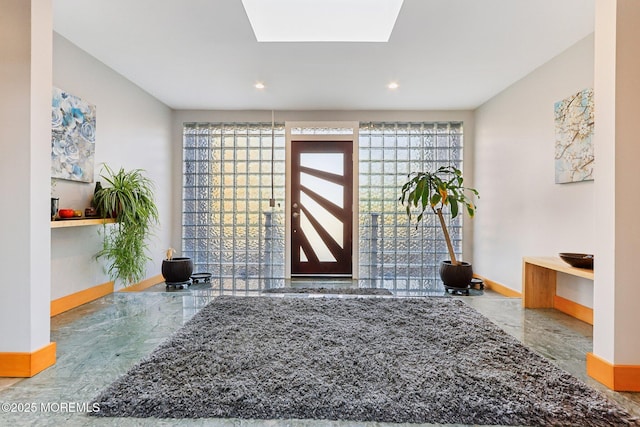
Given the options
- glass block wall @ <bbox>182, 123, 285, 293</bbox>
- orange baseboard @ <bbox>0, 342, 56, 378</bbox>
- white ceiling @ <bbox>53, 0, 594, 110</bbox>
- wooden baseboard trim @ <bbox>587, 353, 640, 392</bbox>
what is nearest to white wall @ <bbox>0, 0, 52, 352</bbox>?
orange baseboard @ <bbox>0, 342, 56, 378</bbox>

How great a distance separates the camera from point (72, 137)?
115 inches

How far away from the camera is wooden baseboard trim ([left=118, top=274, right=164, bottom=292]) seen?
3.77m

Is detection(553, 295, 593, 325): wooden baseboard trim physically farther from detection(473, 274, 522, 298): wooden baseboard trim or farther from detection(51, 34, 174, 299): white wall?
detection(51, 34, 174, 299): white wall

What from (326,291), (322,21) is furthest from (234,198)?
(322,21)

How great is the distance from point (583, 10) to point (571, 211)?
62.1 inches

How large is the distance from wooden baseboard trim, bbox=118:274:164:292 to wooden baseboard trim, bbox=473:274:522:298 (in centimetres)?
436

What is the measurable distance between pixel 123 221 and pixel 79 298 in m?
0.79

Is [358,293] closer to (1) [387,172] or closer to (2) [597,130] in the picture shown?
(1) [387,172]

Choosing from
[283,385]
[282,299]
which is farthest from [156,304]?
[283,385]

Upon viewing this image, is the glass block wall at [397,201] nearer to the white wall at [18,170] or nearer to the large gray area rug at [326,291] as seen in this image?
the large gray area rug at [326,291]

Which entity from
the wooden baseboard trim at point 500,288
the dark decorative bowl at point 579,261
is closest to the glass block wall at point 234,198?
the wooden baseboard trim at point 500,288

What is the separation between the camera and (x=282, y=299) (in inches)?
119

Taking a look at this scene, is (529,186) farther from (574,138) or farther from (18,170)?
(18,170)

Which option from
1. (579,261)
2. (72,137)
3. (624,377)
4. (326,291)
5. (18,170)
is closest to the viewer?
(624,377)
